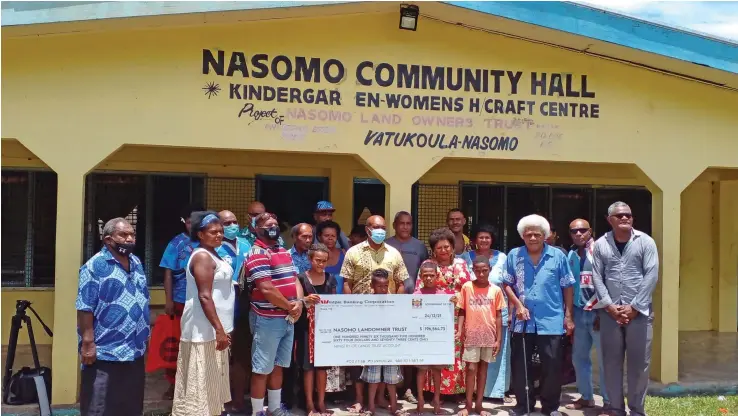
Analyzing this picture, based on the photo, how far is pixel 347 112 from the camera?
19.5 ft

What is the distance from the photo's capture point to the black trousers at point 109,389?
4.06 metres

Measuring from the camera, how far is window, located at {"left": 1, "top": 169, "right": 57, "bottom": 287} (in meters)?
7.63

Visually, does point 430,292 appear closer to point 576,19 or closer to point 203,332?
point 203,332

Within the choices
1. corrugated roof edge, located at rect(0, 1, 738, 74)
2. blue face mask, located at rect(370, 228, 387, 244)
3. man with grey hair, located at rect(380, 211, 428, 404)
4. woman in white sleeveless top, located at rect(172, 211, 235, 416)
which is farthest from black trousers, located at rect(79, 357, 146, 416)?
corrugated roof edge, located at rect(0, 1, 738, 74)

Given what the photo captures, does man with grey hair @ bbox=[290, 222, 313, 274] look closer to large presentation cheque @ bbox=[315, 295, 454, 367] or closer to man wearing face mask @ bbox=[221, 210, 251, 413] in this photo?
large presentation cheque @ bbox=[315, 295, 454, 367]

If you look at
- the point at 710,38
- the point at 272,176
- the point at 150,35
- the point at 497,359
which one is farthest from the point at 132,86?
the point at 710,38

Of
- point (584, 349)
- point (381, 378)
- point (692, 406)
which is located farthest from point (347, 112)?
point (692, 406)

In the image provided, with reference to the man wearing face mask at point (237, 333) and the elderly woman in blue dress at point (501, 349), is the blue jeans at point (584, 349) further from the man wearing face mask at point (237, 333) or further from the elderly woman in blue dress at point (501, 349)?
the man wearing face mask at point (237, 333)

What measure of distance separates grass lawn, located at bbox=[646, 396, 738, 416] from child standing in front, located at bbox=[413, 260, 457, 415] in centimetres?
196

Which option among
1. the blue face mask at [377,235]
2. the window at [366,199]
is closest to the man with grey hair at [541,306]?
the blue face mask at [377,235]

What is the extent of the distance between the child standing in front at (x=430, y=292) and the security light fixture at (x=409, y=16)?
2263mm

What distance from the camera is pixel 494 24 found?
5977mm

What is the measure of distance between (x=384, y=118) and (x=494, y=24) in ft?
4.45

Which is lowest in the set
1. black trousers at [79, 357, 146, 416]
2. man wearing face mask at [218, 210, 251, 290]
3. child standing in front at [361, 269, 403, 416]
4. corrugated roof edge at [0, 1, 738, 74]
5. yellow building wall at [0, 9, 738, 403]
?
child standing in front at [361, 269, 403, 416]
